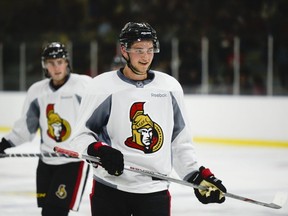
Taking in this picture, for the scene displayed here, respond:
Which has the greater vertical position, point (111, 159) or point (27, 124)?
point (111, 159)

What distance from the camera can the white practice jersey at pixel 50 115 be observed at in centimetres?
387

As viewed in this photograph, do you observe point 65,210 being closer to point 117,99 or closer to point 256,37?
point 117,99

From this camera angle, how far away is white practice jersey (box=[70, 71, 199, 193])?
2.44 metres

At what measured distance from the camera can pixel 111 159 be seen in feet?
7.55

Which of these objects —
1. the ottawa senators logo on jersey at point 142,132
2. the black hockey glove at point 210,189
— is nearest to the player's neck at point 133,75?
the ottawa senators logo on jersey at point 142,132

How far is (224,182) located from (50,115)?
99.0 inches

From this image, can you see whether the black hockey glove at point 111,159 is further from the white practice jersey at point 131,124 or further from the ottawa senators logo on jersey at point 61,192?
the ottawa senators logo on jersey at point 61,192

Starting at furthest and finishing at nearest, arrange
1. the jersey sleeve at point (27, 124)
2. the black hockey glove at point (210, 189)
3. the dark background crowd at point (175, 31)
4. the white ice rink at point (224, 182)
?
the dark background crowd at point (175, 31) → the white ice rink at point (224, 182) → the jersey sleeve at point (27, 124) → the black hockey glove at point (210, 189)

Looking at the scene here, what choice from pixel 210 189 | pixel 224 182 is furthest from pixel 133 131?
pixel 224 182

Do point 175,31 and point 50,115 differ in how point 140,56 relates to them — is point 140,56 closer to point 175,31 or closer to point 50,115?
point 50,115

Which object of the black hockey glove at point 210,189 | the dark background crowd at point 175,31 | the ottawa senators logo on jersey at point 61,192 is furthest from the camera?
the dark background crowd at point 175,31

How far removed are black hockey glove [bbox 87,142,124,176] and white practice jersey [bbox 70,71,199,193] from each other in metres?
0.11

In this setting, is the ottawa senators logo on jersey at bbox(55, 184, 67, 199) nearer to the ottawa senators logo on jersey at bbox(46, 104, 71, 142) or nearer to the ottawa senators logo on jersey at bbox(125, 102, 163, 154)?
the ottawa senators logo on jersey at bbox(46, 104, 71, 142)

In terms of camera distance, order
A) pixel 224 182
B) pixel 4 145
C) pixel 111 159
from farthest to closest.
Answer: pixel 224 182, pixel 4 145, pixel 111 159
